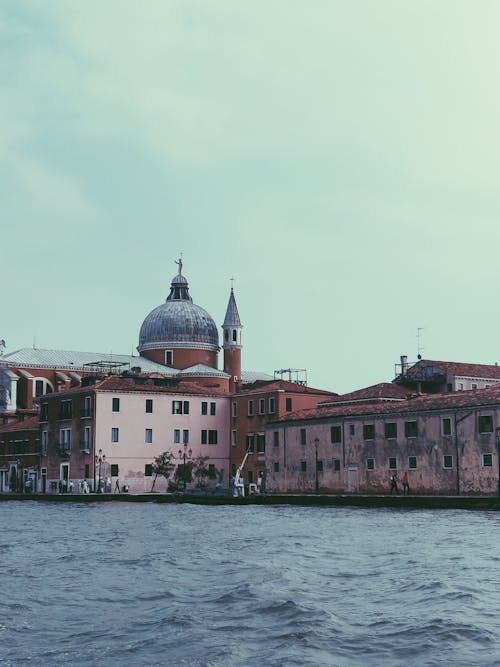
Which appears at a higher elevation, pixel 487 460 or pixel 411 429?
pixel 411 429

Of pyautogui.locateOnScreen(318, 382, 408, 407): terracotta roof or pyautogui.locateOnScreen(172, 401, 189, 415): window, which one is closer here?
pyautogui.locateOnScreen(318, 382, 408, 407): terracotta roof

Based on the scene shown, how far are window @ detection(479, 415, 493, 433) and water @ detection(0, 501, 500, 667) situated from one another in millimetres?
16066

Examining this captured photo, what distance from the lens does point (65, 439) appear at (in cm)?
6875

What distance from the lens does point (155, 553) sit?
24.9 m

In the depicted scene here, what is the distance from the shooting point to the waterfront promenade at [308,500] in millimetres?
42850

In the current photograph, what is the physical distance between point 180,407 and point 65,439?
746cm

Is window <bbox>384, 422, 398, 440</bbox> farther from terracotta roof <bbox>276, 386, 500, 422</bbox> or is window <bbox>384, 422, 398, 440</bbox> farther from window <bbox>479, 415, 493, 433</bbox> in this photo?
window <bbox>479, 415, 493, 433</bbox>

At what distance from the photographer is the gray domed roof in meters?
85.9

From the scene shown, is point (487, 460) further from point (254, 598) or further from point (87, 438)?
point (254, 598)

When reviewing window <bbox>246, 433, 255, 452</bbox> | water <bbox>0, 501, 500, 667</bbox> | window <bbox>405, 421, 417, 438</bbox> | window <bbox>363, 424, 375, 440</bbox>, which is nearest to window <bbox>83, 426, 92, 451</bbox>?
window <bbox>246, 433, 255, 452</bbox>

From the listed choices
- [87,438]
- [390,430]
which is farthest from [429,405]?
[87,438]

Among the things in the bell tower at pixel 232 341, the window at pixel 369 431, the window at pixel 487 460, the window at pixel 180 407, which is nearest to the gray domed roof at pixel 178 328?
the bell tower at pixel 232 341

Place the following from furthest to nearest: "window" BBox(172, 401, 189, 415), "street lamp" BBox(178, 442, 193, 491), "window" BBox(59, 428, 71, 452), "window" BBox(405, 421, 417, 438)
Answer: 1. "window" BBox(172, 401, 189, 415)
2. "window" BBox(59, 428, 71, 452)
3. "street lamp" BBox(178, 442, 193, 491)
4. "window" BBox(405, 421, 417, 438)

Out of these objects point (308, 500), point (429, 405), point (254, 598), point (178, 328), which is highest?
point (178, 328)
